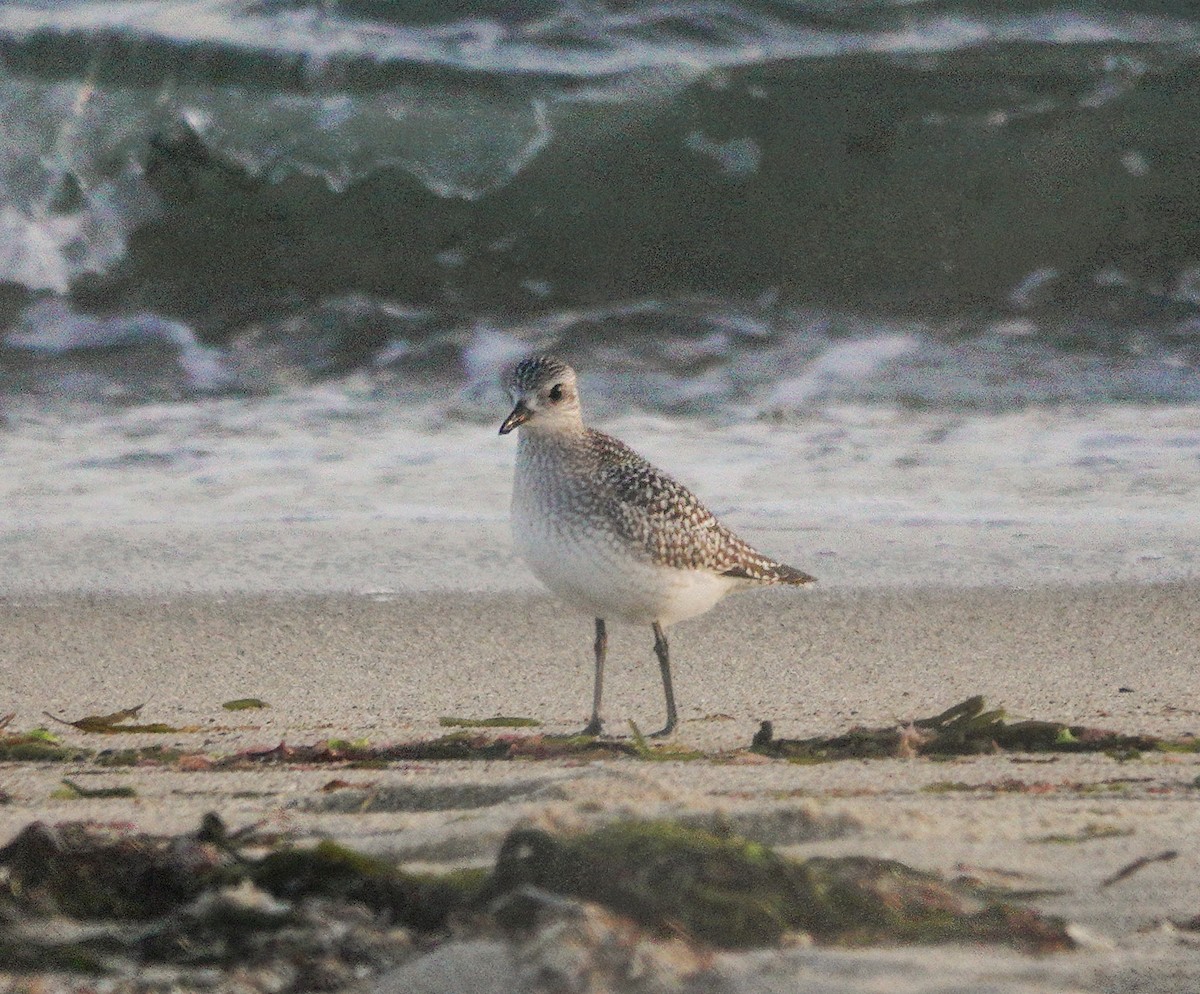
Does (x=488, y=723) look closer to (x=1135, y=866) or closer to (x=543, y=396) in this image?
(x=543, y=396)

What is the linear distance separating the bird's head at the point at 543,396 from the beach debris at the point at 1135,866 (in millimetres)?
2482

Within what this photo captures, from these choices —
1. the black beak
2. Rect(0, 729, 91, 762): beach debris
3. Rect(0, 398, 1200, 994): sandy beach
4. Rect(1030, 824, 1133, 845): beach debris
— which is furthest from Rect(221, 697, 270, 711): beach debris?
Rect(1030, 824, 1133, 845): beach debris

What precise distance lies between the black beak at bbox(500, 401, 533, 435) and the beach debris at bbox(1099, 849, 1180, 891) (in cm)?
245

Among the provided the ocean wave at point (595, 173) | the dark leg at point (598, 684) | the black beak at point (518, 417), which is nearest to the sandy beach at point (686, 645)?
the dark leg at point (598, 684)

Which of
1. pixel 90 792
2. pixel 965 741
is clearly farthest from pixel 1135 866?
pixel 90 792

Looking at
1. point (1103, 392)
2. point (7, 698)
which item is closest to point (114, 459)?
point (7, 698)

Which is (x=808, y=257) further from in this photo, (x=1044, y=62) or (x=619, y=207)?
(x=1044, y=62)

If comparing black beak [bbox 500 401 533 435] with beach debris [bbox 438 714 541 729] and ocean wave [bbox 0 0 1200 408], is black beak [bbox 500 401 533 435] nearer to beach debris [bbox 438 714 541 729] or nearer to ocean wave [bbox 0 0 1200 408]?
beach debris [bbox 438 714 541 729]

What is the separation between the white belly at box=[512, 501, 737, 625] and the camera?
456cm

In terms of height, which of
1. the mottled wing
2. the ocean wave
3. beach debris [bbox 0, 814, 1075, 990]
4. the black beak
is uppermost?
the ocean wave

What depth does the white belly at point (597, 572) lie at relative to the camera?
4.56 meters

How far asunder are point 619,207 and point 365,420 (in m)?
3.73

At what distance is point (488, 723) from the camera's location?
434cm

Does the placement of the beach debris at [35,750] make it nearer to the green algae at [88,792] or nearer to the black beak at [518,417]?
the green algae at [88,792]
